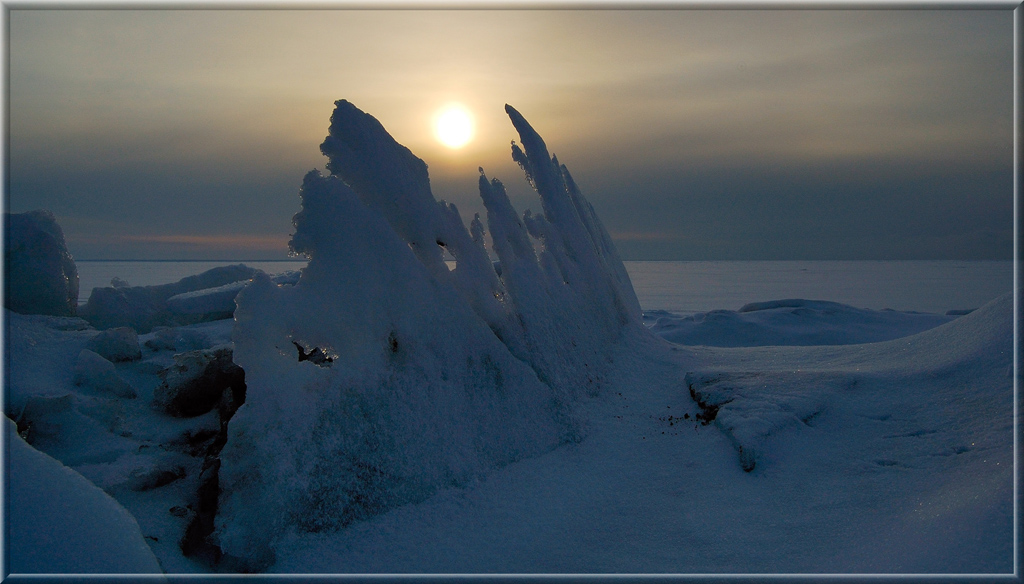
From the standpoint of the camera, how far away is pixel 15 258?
22.5ft

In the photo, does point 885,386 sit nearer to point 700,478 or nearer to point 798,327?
point 700,478

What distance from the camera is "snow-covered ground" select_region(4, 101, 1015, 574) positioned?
3254 millimetres

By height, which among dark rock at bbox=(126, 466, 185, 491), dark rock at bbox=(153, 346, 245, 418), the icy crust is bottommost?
dark rock at bbox=(126, 466, 185, 491)

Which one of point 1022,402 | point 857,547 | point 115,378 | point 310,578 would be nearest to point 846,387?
point 1022,402

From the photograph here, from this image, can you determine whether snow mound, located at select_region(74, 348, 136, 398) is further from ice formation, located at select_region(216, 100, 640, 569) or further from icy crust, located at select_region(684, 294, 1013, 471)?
icy crust, located at select_region(684, 294, 1013, 471)

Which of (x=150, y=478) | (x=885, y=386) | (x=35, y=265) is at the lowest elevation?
(x=150, y=478)

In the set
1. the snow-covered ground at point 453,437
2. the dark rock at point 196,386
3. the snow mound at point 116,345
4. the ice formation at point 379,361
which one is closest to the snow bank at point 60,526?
the snow-covered ground at point 453,437

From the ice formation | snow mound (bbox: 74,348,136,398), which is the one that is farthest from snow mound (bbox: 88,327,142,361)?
the ice formation

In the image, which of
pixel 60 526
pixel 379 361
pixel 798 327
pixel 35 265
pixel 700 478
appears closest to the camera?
pixel 60 526

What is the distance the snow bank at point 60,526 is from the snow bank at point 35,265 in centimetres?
545

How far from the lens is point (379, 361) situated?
405 cm

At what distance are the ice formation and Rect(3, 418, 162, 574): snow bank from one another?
640 millimetres

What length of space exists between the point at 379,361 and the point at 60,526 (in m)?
1.96

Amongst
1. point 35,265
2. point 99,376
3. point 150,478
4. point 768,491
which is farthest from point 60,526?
point 35,265
